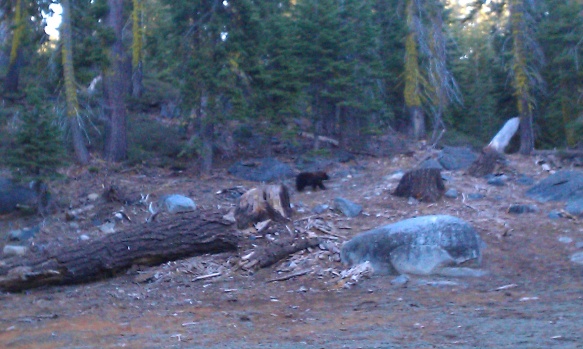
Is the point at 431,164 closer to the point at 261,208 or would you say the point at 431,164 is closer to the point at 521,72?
the point at 521,72

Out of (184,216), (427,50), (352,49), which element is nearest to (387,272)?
(184,216)

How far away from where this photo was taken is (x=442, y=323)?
7746 millimetres

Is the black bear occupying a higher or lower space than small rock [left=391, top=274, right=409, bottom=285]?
higher

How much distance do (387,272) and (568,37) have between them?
17.9m

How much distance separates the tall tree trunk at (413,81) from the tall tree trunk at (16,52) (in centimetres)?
1349

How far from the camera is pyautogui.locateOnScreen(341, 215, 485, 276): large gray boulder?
10.4 m

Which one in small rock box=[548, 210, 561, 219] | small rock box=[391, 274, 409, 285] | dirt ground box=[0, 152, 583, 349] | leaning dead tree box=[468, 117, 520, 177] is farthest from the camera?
leaning dead tree box=[468, 117, 520, 177]

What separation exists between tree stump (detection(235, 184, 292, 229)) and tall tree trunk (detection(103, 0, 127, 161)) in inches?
344

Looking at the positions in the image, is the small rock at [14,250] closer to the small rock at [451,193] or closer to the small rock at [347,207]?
the small rock at [347,207]

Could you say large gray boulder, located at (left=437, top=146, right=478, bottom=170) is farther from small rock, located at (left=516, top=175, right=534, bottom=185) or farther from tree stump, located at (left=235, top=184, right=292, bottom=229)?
tree stump, located at (left=235, top=184, right=292, bottom=229)

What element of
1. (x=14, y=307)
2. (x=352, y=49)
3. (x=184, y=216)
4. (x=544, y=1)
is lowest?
(x=14, y=307)

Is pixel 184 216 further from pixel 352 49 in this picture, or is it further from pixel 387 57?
pixel 387 57

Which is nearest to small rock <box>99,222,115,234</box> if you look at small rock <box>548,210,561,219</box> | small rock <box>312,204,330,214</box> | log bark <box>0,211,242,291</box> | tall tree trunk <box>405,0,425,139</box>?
log bark <box>0,211,242,291</box>

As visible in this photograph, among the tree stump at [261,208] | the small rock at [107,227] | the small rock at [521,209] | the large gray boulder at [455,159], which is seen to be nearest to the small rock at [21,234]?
the small rock at [107,227]
